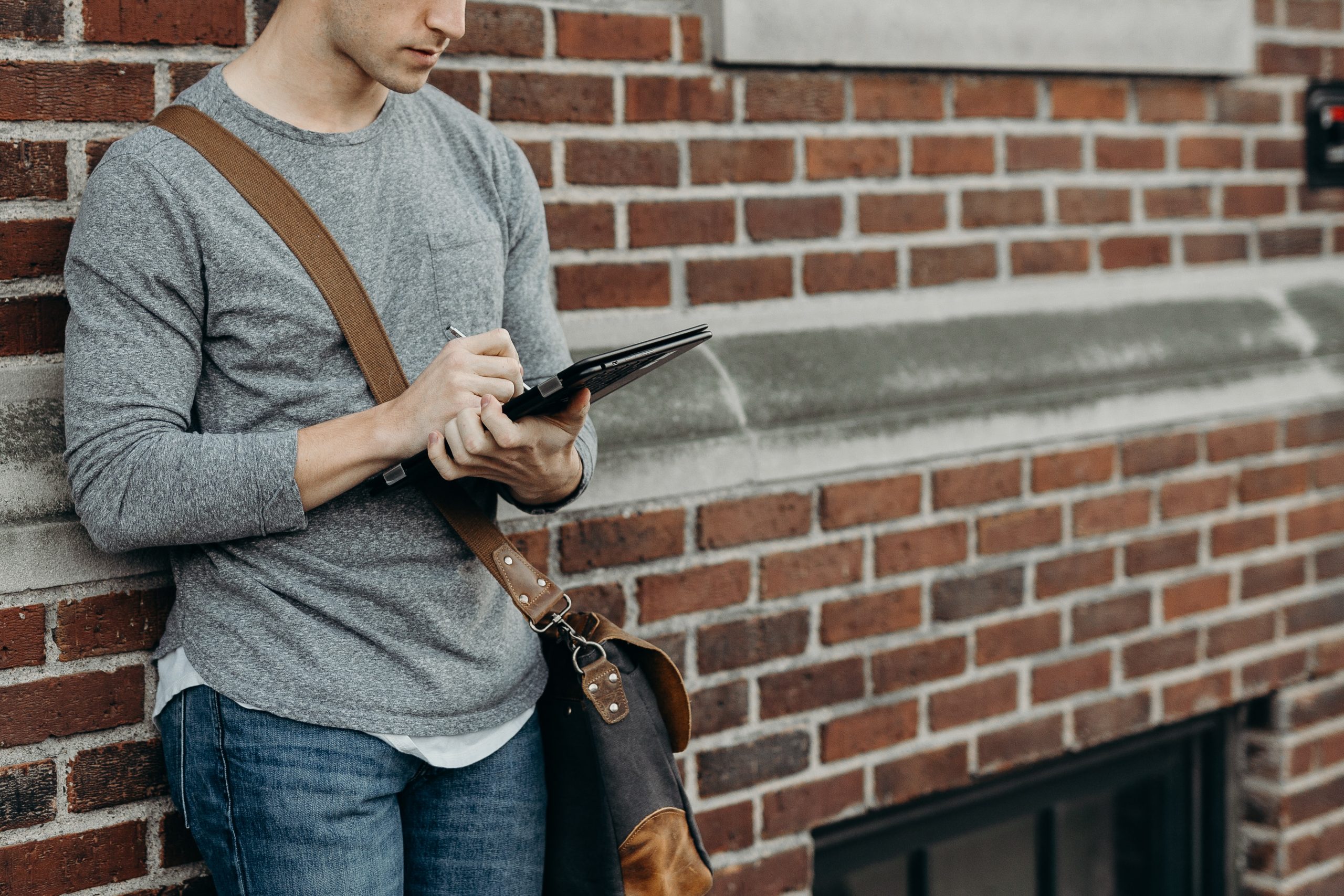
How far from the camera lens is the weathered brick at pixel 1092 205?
2723mm

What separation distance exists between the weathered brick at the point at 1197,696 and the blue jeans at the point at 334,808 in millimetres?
1709

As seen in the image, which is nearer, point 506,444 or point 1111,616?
point 506,444

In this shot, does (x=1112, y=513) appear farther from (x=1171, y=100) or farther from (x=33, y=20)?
(x=33, y=20)

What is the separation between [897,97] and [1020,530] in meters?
0.85

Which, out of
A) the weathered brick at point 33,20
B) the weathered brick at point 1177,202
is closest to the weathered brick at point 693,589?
the weathered brick at point 33,20

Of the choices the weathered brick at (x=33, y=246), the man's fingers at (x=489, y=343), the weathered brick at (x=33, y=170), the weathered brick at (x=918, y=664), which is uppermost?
the weathered brick at (x=33, y=170)

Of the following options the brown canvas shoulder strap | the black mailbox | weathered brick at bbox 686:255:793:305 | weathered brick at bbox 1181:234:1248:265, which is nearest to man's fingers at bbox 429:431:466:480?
the brown canvas shoulder strap

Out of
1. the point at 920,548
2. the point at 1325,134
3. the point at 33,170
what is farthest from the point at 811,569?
the point at 1325,134

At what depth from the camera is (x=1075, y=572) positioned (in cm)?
274

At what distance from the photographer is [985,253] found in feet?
8.60

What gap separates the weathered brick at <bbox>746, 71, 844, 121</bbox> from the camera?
232 centimetres

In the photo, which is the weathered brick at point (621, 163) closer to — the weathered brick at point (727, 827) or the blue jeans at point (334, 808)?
the blue jeans at point (334, 808)

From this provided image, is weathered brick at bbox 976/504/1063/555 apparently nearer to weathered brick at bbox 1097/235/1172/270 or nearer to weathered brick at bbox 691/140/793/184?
weathered brick at bbox 1097/235/1172/270

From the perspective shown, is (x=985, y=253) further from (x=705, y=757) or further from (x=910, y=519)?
(x=705, y=757)
